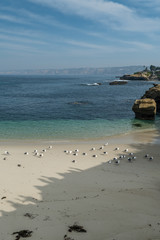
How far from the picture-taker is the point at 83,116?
1598 inches

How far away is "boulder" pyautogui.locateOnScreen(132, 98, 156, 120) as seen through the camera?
121 ft

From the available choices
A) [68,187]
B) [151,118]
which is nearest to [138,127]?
[151,118]

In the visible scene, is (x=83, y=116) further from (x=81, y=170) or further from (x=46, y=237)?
(x=46, y=237)

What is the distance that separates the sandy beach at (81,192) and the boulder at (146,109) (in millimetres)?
14270

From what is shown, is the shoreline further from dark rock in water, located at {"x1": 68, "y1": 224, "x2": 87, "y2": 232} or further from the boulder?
dark rock in water, located at {"x1": 68, "y1": 224, "x2": 87, "y2": 232}

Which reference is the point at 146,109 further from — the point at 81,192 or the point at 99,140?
the point at 81,192

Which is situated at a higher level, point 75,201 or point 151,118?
point 151,118

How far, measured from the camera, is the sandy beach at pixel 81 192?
10.4 metres

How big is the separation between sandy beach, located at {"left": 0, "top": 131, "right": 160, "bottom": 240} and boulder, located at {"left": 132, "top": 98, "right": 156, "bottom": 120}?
46.8ft

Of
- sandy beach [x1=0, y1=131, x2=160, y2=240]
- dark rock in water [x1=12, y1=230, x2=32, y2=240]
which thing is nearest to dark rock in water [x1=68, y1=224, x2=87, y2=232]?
sandy beach [x1=0, y1=131, x2=160, y2=240]

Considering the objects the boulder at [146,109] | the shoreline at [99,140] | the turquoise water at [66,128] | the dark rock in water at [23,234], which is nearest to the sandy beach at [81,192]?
the dark rock in water at [23,234]

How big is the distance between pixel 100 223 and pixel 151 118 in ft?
98.7

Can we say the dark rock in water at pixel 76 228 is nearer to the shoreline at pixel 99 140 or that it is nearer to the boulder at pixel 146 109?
the shoreline at pixel 99 140

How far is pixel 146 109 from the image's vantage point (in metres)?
36.9
